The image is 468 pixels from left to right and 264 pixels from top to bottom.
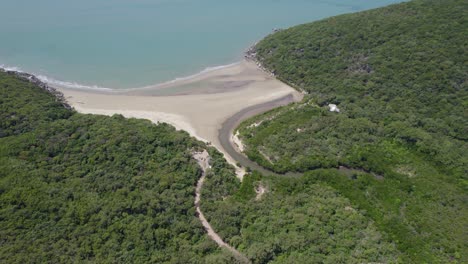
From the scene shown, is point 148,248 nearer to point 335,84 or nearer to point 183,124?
point 183,124

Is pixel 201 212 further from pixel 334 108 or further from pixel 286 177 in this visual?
pixel 334 108

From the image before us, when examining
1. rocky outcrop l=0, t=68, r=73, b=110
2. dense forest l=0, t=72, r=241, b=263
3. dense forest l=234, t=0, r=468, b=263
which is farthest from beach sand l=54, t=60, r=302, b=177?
dense forest l=0, t=72, r=241, b=263

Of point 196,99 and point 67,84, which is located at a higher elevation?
point 67,84

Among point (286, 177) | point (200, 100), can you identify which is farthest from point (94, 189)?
point (200, 100)

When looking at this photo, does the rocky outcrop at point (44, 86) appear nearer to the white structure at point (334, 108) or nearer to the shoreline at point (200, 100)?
the shoreline at point (200, 100)

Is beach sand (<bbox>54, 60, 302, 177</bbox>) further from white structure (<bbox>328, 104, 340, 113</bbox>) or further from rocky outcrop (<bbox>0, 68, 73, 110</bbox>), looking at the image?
white structure (<bbox>328, 104, 340, 113</bbox>)

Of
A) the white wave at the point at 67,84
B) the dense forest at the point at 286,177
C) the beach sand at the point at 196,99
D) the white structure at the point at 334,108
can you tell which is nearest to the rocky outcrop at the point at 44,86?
the beach sand at the point at 196,99

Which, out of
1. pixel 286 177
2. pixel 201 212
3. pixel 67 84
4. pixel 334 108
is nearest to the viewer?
pixel 201 212
